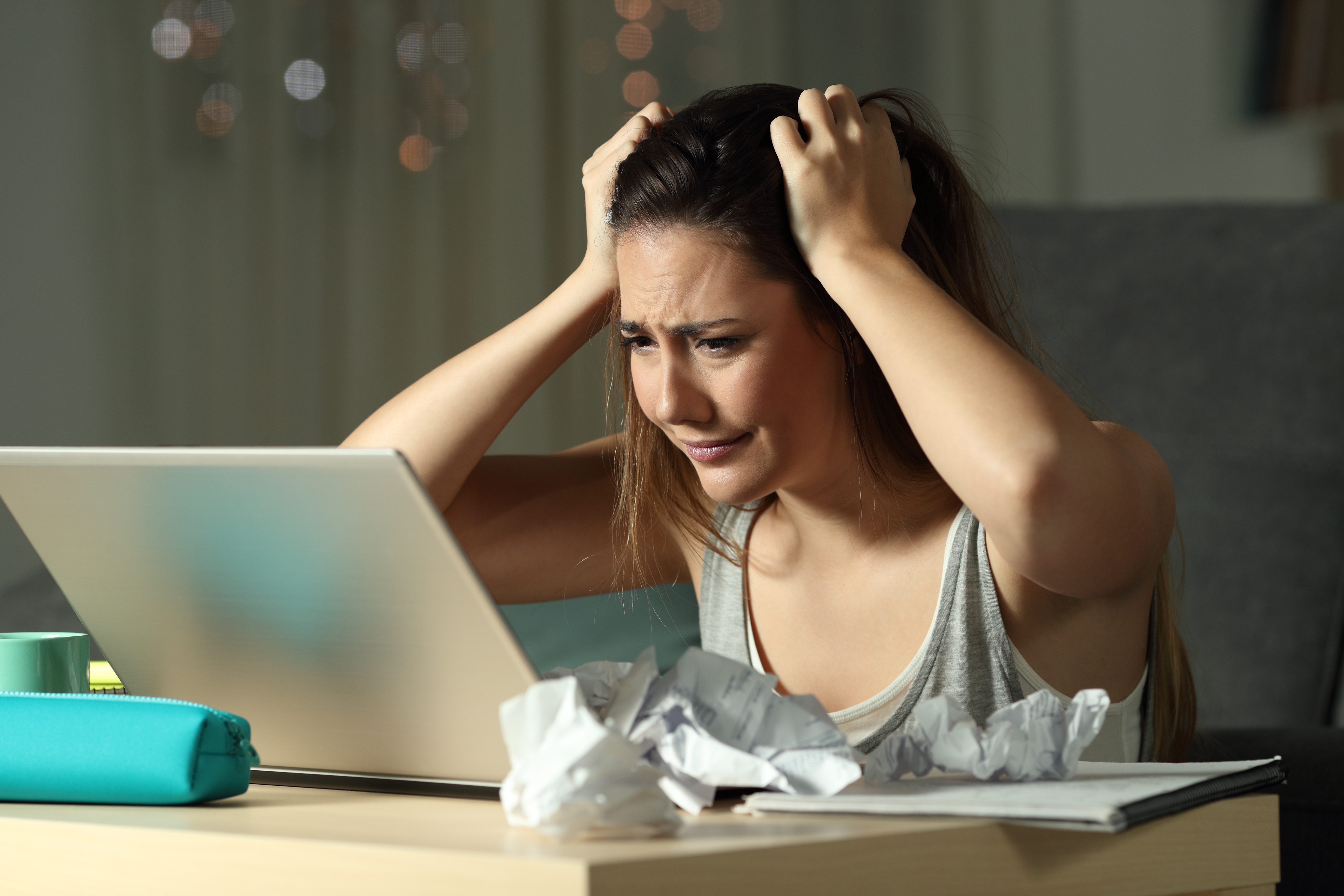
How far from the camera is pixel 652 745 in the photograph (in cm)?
62

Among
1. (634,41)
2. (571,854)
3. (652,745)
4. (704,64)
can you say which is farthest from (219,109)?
(571,854)

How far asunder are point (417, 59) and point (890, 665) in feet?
6.31

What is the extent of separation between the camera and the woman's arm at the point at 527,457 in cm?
116

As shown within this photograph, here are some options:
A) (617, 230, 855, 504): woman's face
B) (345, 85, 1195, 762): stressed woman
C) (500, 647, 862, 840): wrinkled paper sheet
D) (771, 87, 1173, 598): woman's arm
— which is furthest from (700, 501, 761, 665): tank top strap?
(500, 647, 862, 840): wrinkled paper sheet

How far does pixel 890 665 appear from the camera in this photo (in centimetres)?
108

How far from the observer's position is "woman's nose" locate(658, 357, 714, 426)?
0.94 m

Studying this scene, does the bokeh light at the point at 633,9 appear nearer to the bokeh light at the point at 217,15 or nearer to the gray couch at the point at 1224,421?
the bokeh light at the point at 217,15

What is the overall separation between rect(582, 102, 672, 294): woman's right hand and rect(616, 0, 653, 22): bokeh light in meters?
1.77

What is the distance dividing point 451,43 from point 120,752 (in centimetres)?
224

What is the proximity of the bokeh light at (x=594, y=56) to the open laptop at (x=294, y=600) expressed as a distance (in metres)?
2.23

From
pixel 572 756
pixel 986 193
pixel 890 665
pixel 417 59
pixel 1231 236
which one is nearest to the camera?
pixel 572 756

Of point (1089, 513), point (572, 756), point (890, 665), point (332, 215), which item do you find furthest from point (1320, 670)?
point (332, 215)

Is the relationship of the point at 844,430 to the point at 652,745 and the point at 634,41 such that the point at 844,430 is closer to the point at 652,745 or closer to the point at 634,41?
the point at 652,745

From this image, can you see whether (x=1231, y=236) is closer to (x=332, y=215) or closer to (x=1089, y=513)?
(x=1089, y=513)
